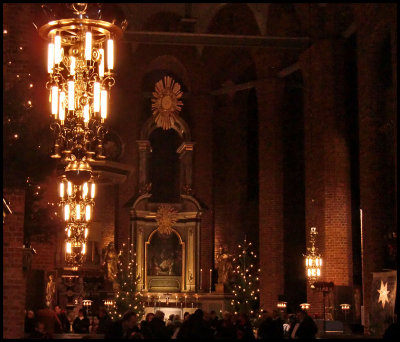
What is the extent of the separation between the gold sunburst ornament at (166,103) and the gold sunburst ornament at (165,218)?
322 cm

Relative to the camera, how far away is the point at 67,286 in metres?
27.7

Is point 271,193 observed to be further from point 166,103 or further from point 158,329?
point 158,329

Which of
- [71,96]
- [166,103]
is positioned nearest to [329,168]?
[166,103]

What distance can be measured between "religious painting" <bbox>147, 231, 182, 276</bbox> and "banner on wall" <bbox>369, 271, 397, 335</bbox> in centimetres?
1435

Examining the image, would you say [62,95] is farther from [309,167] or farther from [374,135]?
[309,167]

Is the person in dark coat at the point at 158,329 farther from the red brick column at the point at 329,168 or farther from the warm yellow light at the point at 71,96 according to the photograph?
the red brick column at the point at 329,168

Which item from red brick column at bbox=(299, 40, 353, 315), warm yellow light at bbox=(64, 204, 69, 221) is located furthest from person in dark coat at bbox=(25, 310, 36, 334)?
red brick column at bbox=(299, 40, 353, 315)

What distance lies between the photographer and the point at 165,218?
31.7 meters

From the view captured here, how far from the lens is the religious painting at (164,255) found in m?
31.6

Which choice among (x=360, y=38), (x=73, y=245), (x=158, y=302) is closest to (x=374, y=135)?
(x=360, y=38)

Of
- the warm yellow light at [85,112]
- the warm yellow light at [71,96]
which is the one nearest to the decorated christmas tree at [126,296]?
the warm yellow light at [85,112]

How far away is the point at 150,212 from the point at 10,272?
19.5 m

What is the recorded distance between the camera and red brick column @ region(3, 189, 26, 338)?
12.3 metres

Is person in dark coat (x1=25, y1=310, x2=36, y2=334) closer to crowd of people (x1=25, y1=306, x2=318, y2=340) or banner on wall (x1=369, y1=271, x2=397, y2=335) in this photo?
crowd of people (x1=25, y1=306, x2=318, y2=340)
